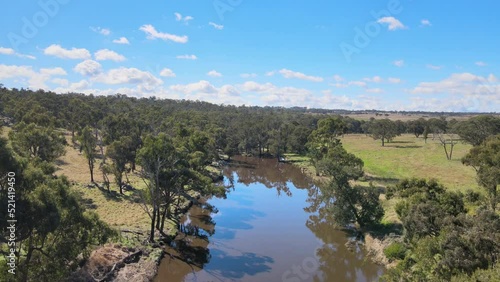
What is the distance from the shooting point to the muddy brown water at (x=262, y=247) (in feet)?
86.8

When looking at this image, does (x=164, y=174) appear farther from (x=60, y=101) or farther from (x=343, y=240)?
(x=60, y=101)

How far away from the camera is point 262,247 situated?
32.0 m

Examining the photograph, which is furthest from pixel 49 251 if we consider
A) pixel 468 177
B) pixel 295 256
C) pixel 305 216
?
pixel 468 177

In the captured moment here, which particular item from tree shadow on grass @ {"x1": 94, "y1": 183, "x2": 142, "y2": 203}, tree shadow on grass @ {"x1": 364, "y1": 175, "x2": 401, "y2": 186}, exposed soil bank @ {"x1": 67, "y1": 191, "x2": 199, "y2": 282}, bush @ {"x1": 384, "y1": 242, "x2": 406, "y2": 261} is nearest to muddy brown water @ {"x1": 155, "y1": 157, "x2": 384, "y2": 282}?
exposed soil bank @ {"x1": 67, "y1": 191, "x2": 199, "y2": 282}

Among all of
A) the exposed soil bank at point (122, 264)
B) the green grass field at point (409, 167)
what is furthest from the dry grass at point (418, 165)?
the exposed soil bank at point (122, 264)

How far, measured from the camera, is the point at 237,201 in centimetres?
4931

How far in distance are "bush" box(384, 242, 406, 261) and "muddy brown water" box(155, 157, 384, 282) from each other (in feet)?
4.52

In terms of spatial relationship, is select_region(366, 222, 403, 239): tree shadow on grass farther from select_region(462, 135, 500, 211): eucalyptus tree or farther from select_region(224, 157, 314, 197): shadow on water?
select_region(224, 157, 314, 197): shadow on water

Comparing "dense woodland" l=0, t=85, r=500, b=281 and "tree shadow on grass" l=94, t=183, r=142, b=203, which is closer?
"dense woodland" l=0, t=85, r=500, b=281

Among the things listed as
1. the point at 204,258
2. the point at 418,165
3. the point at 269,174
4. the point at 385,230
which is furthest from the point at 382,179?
the point at 204,258

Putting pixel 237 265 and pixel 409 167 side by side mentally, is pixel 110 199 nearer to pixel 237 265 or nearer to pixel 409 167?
pixel 237 265

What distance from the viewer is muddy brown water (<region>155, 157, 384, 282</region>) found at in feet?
86.8

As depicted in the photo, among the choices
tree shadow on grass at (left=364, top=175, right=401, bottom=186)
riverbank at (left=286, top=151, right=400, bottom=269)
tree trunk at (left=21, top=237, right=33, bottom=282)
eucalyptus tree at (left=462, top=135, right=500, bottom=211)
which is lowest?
riverbank at (left=286, top=151, right=400, bottom=269)

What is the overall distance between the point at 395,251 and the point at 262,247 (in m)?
11.5
